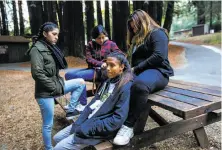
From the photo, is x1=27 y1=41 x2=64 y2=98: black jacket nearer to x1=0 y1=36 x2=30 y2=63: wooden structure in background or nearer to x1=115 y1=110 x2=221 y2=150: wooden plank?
x1=115 y1=110 x2=221 y2=150: wooden plank

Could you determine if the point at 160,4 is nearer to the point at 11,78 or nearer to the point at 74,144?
the point at 11,78

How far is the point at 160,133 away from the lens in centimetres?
326

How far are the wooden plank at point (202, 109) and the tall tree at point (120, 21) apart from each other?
45.4 feet

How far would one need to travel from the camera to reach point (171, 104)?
2969 millimetres

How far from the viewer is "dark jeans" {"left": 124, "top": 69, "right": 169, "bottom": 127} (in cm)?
291

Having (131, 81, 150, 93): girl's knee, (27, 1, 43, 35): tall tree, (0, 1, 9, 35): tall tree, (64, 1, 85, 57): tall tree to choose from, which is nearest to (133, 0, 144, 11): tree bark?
(64, 1, 85, 57): tall tree

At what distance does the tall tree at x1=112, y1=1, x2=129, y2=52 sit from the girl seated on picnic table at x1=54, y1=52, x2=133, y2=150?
46.1 ft

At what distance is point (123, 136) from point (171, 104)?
632 millimetres

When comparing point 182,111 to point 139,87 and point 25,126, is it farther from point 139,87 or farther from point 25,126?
point 25,126

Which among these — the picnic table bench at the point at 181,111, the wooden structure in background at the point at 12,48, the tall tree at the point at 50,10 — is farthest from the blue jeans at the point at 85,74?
the wooden structure in background at the point at 12,48

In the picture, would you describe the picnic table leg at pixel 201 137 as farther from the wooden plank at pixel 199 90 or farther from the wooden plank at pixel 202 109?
the wooden plank at pixel 202 109

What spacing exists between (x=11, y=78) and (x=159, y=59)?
27.3 feet

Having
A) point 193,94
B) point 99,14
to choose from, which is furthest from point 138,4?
point 193,94

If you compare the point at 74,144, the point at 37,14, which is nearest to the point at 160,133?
the point at 74,144
